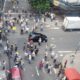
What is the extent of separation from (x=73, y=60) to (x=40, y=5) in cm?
1472

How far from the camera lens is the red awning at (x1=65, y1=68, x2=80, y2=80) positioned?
43125mm

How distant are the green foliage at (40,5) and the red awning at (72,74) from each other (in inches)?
717

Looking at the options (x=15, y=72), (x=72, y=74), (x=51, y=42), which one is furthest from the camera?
(x=51, y=42)

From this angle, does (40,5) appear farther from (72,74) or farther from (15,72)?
(15,72)

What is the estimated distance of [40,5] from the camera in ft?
195

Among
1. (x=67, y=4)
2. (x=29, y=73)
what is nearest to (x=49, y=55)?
(x=29, y=73)

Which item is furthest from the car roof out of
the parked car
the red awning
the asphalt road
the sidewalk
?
the sidewalk

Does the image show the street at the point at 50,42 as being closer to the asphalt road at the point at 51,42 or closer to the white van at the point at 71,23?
the asphalt road at the point at 51,42

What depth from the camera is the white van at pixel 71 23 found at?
56969 mm

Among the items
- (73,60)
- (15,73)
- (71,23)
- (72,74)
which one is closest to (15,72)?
(15,73)

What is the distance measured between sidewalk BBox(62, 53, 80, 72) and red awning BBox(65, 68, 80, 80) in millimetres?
3174

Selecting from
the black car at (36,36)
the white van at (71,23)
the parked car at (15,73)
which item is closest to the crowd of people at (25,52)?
the black car at (36,36)

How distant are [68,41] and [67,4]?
9123mm

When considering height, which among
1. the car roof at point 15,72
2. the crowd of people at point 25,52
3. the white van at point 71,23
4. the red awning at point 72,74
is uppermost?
the white van at point 71,23
